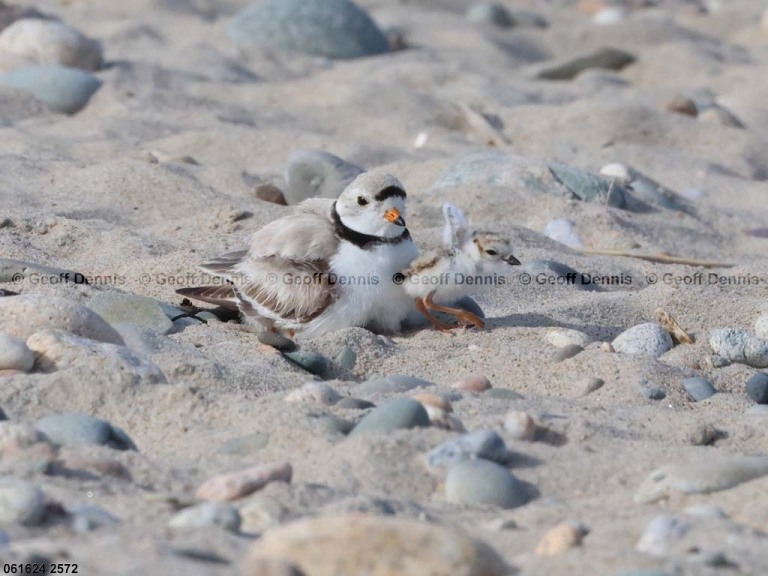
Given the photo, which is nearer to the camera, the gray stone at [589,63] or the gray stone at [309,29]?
the gray stone at [309,29]

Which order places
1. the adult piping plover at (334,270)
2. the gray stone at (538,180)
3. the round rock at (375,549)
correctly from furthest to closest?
the gray stone at (538,180)
the adult piping plover at (334,270)
the round rock at (375,549)

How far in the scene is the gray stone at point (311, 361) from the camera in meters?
3.98

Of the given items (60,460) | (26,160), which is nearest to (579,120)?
(26,160)

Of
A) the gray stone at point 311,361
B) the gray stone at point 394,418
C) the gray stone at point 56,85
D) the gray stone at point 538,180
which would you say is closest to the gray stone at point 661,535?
the gray stone at point 394,418

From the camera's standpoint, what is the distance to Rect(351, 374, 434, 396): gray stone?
3.62m

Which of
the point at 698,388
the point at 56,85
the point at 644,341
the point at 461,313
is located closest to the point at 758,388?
the point at 698,388

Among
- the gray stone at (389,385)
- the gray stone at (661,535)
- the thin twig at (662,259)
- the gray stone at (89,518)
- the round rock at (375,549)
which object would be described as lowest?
the thin twig at (662,259)

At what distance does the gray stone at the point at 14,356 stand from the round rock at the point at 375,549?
1.52 metres

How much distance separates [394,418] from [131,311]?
1.51 metres

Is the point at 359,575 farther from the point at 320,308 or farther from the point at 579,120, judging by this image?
the point at 579,120

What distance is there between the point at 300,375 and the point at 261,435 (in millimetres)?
706

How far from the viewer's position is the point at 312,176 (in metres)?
5.92

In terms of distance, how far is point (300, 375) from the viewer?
12.5 feet

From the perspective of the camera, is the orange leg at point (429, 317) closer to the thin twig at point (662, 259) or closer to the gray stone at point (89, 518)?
the thin twig at point (662, 259)
